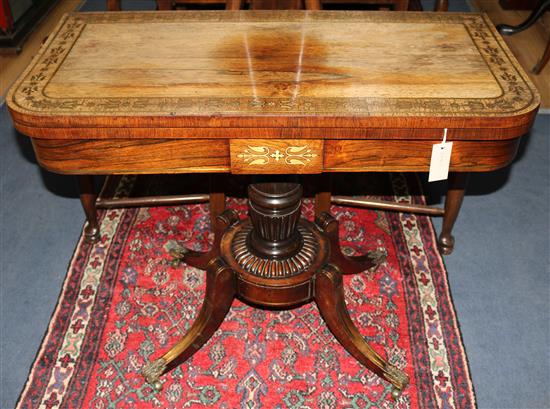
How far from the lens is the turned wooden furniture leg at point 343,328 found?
6.59 feet

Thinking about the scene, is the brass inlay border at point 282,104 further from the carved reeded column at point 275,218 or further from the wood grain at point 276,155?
the carved reeded column at point 275,218

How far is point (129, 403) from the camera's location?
2.02 m

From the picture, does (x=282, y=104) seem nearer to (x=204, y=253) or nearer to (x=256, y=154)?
(x=256, y=154)

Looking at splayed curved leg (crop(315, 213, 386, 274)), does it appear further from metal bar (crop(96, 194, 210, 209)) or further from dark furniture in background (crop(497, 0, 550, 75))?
dark furniture in background (crop(497, 0, 550, 75))

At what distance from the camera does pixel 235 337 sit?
2.23 metres

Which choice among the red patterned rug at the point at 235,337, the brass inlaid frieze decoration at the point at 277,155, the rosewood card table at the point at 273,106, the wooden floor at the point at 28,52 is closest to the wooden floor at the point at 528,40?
the red patterned rug at the point at 235,337

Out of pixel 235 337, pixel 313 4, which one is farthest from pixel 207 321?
pixel 313 4

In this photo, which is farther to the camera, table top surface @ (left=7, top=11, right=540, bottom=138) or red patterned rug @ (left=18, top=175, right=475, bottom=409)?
red patterned rug @ (left=18, top=175, right=475, bottom=409)

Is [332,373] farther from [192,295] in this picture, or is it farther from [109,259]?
[109,259]

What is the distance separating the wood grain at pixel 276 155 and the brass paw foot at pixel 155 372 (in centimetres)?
80

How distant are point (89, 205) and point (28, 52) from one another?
6.64 ft

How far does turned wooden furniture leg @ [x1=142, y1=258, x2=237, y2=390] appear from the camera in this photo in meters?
2.02

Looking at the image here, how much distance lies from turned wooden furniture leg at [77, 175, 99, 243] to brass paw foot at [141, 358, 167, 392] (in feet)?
2.55

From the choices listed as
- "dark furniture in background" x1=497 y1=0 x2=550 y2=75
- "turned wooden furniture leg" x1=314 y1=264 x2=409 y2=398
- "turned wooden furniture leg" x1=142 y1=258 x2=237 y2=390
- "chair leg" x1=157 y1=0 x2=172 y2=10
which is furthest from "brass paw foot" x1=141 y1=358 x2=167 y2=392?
"dark furniture in background" x1=497 y1=0 x2=550 y2=75
